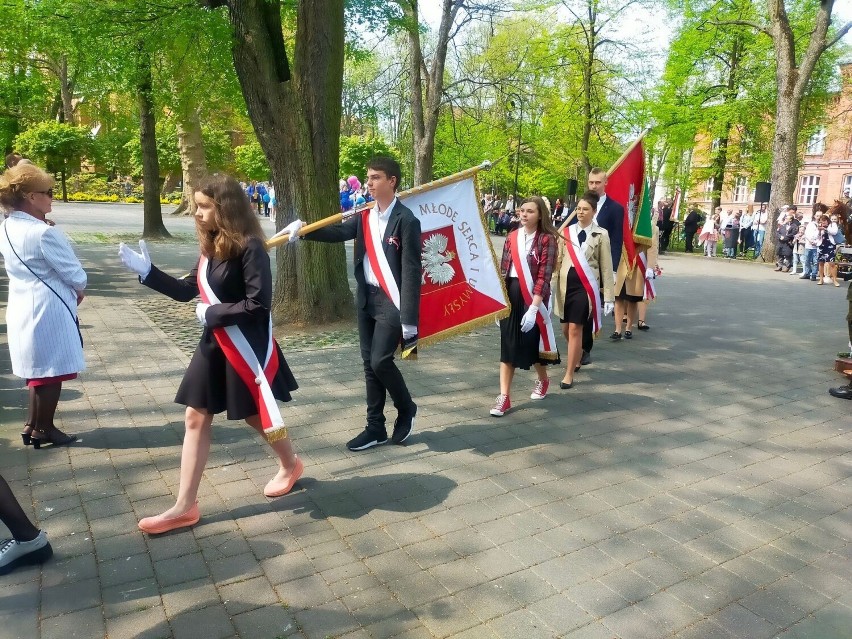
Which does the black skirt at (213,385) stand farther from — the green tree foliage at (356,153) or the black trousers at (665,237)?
the green tree foliage at (356,153)

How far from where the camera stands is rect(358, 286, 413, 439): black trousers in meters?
4.53

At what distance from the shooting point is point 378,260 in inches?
175

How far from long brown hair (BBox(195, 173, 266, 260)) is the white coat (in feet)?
4.62

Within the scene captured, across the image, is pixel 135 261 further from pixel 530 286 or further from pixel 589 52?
pixel 589 52

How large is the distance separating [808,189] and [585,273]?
2200 inches

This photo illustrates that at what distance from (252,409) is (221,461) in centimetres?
112

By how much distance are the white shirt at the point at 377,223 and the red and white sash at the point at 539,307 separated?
5.09 feet

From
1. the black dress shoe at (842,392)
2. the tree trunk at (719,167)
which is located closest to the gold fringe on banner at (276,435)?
the black dress shoe at (842,392)

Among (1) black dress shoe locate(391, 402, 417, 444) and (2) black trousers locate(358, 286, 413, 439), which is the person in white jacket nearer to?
(1) black dress shoe locate(391, 402, 417, 444)

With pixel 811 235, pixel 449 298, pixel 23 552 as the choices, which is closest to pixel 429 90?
pixel 811 235

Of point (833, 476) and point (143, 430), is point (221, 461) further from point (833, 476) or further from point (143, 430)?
point (833, 476)

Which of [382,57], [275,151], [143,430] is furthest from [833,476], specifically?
[382,57]

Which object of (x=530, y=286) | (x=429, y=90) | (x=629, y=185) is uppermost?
(x=429, y=90)

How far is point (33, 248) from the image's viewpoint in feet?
Result: 13.7
